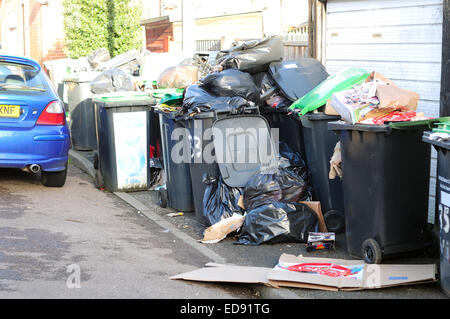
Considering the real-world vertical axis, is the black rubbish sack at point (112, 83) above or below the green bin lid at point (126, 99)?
above

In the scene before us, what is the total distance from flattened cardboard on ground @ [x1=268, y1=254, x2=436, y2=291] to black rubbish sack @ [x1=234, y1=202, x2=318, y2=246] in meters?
0.93

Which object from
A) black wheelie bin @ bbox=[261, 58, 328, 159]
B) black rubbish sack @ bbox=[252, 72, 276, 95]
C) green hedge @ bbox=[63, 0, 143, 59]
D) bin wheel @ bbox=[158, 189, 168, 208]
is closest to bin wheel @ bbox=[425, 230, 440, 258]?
black wheelie bin @ bbox=[261, 58, 328, 159]

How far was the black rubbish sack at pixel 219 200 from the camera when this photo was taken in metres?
6.37

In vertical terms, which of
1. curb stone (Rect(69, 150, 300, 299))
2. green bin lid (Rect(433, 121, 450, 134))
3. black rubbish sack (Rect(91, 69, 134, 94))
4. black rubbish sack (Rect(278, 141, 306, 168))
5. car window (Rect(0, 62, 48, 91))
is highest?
car window (Rect(0, 62, 48, 91))

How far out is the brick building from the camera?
26.9 metres

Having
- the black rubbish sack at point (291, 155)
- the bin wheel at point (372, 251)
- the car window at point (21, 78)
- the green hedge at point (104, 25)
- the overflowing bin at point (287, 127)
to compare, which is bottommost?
the bin wheel at point (372, 251)

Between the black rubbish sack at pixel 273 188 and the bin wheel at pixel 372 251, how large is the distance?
1.08m

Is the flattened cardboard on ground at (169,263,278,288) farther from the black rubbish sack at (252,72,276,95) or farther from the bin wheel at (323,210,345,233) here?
the black rubbish sack at (252,72,276,95)

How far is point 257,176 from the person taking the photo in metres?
6.26

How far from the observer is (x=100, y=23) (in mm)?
18938

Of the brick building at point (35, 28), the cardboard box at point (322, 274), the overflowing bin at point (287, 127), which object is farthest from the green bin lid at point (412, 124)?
the brick building at point (35, 28)

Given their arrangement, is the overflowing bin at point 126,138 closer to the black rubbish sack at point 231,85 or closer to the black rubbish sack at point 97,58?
the black rubbish sack at point 231,85

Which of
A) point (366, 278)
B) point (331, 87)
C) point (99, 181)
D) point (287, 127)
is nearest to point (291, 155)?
point (287, 127)

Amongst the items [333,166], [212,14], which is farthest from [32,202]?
[212,14]
